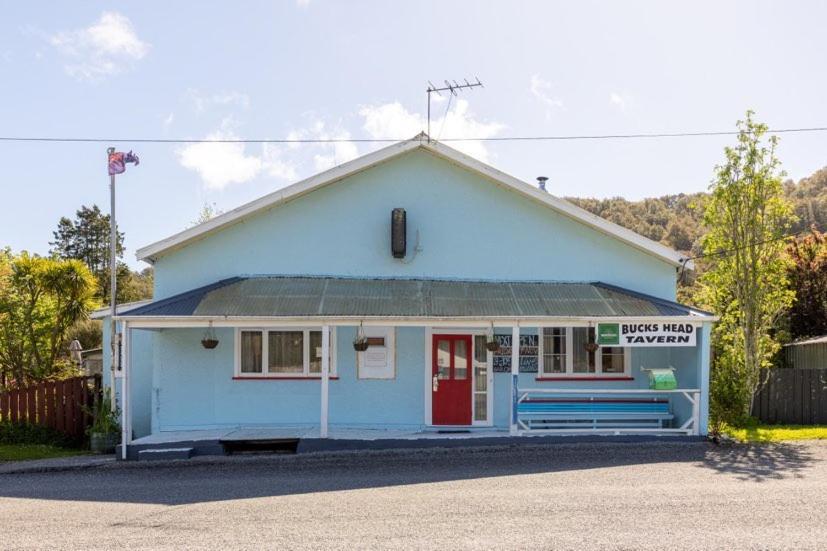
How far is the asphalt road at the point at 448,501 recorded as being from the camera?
7836 mm

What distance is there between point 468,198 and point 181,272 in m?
6.39

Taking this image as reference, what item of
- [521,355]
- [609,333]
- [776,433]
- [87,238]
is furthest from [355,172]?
[87,238]

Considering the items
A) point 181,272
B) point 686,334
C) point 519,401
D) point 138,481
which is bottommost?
point 138,481

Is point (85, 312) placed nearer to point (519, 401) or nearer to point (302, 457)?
point (302, 457)

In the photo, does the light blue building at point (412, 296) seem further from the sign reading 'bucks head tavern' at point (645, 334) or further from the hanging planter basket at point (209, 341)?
the sign reading 'bucks head tavern' at point (645, 334)

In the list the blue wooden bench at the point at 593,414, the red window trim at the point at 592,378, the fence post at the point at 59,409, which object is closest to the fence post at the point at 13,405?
the fence post at the point at 59,409

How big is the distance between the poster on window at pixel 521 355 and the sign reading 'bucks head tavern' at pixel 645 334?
6.03ft

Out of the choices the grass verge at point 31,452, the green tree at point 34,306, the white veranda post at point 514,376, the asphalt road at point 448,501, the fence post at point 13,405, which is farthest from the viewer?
the green tree at point 34,306

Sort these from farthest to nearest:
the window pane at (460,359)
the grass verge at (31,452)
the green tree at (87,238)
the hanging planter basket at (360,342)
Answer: the green tree at (87,238), the window pane at (460,359), the hanging planter basket at (360,342), the grass verge at (31,452)

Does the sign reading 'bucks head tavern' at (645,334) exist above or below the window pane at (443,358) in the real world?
above

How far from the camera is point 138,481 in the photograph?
37.1 feet

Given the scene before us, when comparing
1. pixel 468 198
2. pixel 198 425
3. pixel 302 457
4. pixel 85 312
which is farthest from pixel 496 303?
pixel 85 312

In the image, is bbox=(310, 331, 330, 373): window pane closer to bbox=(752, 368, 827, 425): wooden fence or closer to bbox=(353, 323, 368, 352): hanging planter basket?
bbox=(353, 323, 368, 352): hanging planter basket

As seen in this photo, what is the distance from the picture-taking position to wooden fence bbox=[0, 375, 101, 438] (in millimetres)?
15422
